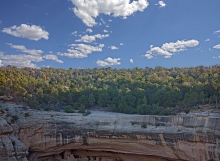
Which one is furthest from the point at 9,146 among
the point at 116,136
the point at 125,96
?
the point at 125,96

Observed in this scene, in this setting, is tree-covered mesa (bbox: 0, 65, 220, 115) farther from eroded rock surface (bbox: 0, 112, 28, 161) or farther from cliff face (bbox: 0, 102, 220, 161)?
eroded rock surface (bbox: 0, 112, 28, 161)

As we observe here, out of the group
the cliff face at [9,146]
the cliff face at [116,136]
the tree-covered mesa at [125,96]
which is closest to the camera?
the cliff face at [9,146]

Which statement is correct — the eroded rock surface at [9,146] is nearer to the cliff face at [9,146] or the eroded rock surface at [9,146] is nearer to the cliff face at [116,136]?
the cliff face at [9,146]

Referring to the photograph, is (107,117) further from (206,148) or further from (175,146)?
(206,148)

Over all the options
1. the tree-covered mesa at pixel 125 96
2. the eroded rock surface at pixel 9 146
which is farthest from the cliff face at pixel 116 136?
the tree-covered mesa at pixel 125 96

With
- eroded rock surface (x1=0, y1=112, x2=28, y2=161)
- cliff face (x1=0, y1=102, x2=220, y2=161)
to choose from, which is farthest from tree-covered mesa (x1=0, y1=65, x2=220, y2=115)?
eroded rock surface (x1=0, y1=112, x2=28, y2=161)

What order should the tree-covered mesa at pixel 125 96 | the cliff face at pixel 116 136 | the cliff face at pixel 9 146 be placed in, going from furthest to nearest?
the tree-covered mesa at pixel 125 96, the cliff face at pixel 116 136, the cliff face at pixel 9 146

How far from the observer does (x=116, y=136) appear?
1858 cm

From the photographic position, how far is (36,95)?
1032 inches

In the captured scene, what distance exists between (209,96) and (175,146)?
928 cm

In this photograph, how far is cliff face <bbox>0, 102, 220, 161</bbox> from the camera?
53.0 feet

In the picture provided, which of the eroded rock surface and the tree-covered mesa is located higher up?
the tree-covered mesa

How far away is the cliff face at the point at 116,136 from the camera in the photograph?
636 inches

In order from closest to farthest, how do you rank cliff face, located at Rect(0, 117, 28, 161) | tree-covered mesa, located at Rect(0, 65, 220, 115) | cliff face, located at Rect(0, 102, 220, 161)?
cliff face, located at Rect(0, 117, 28, 161) < cliff face, located at Rect(0, 102, 220, 161) < tree-covered mesa, located at Rect(0, 65, 220, 115)
